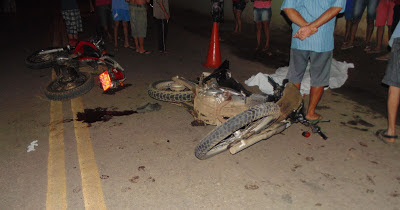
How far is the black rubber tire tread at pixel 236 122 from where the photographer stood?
3.00 m

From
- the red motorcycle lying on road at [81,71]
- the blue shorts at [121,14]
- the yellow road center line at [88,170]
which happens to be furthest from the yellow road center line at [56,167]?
the blue shorts at [121,14]

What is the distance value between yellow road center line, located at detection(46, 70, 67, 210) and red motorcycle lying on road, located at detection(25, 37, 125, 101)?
621 mm

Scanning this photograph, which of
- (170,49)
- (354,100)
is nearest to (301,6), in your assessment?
(354,100)

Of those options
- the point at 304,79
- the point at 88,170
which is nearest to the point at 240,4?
the point at 304,79

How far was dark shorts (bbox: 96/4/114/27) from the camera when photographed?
941cm

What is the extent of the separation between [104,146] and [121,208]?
50.4 inches

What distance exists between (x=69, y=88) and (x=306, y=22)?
13.9ft

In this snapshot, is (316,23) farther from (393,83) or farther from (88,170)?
(88,170)

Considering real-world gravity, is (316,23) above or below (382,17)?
below

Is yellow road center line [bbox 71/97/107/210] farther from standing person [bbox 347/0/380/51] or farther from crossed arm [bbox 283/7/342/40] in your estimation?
standing person [bbox 347/0/380/51]

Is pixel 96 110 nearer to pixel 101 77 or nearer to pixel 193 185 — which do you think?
pixel 101 77

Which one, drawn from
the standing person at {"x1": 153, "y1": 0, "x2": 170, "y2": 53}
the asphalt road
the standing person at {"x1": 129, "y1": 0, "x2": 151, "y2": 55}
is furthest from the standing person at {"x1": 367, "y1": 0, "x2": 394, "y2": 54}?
the standing person at {"x1": 129, "y1": 0, "x2": 151, "y2": 55}

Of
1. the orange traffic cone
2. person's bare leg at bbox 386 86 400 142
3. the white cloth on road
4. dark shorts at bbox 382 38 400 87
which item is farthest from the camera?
the orange traffic cone

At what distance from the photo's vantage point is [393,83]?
3777 mm
